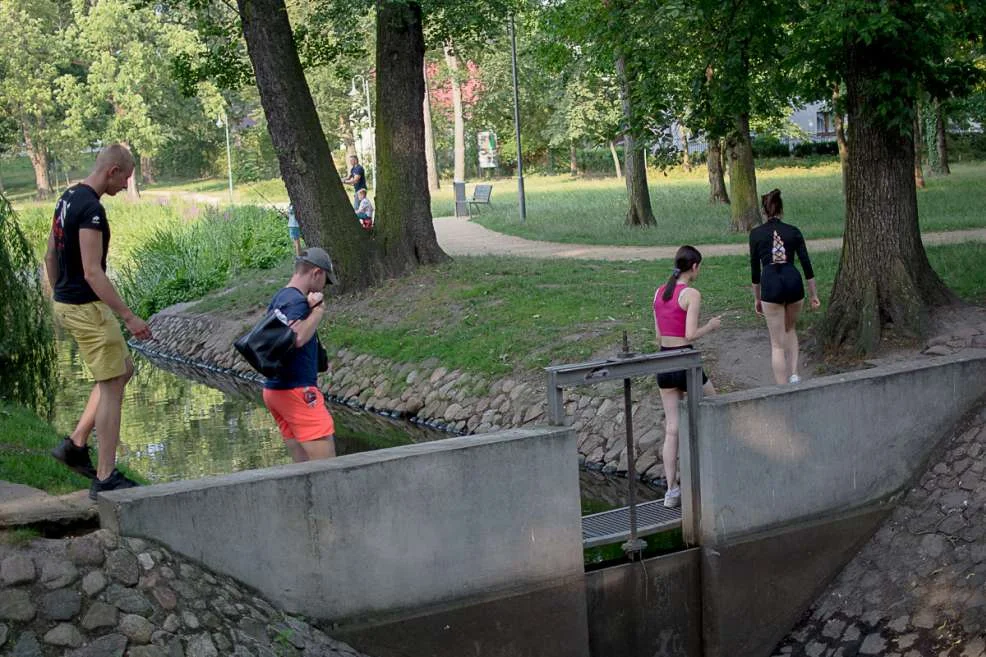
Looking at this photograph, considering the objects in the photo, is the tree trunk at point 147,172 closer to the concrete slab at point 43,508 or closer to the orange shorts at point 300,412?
the orange shorts at point 300,412

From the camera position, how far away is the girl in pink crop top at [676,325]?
9680 millimetres

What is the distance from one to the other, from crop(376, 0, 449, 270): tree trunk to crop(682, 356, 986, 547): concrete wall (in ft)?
40.2

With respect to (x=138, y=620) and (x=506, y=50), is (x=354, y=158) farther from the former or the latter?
(x=506, y=50)

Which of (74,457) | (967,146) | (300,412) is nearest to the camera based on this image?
(74,457)

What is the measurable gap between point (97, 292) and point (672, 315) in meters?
4.32

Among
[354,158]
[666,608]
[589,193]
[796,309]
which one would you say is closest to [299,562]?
[666,608]

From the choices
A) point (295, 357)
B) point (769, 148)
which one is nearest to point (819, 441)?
point (295, 357)

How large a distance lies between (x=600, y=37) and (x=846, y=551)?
8533mm

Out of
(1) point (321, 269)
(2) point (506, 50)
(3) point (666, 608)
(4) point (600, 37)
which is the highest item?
(2) point (506, 50)

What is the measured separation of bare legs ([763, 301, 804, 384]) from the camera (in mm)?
11986

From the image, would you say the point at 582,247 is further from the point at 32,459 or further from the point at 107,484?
the point at 107,484

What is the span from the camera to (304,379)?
825 cm

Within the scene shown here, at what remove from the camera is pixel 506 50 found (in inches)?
2527

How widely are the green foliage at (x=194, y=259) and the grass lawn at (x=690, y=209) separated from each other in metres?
5.93
